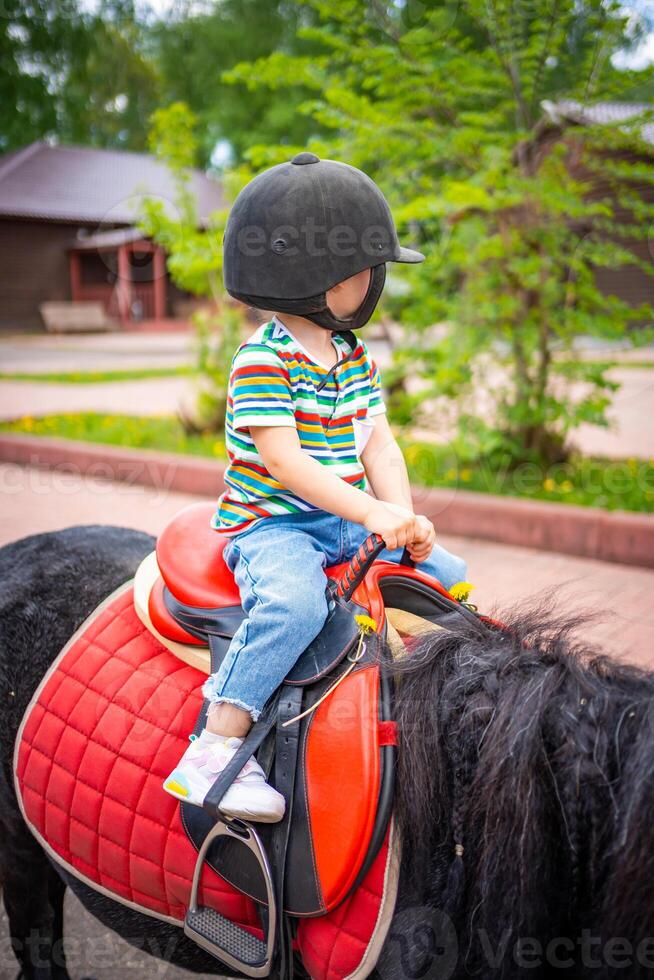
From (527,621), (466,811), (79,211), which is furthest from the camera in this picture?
(79,211)

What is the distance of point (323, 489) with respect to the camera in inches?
58.2

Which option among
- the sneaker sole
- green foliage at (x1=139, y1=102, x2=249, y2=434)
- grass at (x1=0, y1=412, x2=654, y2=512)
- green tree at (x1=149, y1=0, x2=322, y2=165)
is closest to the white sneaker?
the sneaker sole

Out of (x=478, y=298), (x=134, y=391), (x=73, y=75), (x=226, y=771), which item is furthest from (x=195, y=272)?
(x=73, y=75)

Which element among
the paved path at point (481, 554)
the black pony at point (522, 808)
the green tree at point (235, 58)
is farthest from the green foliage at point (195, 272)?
the green tree at point (235, 58)

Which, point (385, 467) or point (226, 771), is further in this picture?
point (385, 467)

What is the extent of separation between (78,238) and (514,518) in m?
29.9

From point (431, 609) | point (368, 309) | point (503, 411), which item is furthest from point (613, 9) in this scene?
point (431, 609)

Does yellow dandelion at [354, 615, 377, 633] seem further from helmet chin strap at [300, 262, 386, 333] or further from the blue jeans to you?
helmet chin strap at [300, 262, 386, 333]

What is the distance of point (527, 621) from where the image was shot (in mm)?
1382

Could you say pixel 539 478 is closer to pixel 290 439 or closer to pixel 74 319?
pixel 290 439

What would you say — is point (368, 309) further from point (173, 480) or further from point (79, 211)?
point (79, 211)

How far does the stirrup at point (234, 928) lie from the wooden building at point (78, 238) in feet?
97.0

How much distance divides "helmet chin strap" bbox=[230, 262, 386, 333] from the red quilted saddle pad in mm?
741

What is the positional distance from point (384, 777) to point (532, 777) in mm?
243
